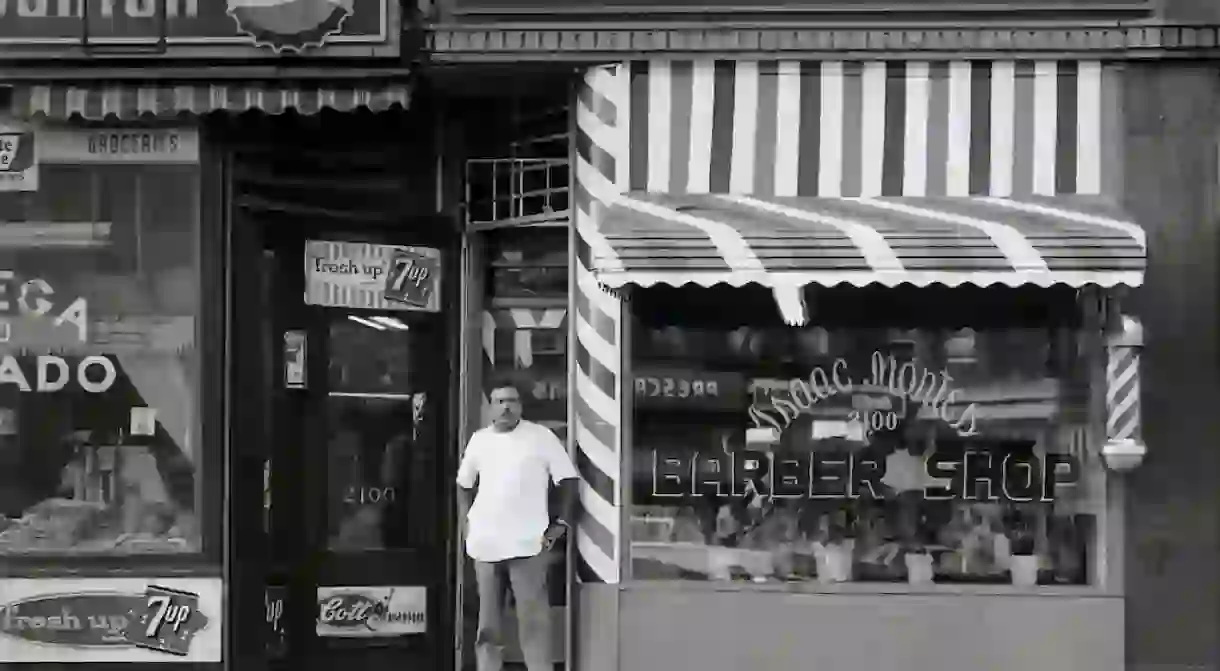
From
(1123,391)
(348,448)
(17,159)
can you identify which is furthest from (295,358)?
(1123,391)

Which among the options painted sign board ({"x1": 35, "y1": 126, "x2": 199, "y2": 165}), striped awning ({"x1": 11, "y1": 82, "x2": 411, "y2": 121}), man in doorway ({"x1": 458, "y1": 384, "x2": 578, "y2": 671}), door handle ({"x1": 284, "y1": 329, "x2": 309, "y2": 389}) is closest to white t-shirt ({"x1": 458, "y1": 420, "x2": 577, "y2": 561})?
man in doorway ({"x1": 458, "y1": 384, "x2": 578, "y2": 671})

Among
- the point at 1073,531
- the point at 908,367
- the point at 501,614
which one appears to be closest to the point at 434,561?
the point at 501,614

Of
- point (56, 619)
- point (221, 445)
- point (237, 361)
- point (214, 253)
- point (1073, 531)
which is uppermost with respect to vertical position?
point (214, 253)

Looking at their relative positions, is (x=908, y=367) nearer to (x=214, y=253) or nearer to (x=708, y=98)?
(x=708, y=98)

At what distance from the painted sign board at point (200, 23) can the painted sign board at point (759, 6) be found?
1.86 feet

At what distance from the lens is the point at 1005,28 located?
720 cm

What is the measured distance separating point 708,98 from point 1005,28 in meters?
1.66

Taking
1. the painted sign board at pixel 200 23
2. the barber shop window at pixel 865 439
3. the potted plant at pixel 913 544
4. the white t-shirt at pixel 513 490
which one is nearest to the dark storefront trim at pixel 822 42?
the painted sign board at pixel 200 23

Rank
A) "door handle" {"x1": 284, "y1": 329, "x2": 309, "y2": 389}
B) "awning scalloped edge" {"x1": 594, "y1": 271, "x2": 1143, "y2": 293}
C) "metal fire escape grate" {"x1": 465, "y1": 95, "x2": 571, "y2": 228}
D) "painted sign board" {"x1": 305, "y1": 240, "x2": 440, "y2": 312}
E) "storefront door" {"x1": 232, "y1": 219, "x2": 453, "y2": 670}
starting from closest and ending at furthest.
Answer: "awning scalloped edge" {"x1": 594, "y1": 271, "x2": 1143, "y2": 293}
"storefront door" {"x1": 232, "y1": 219, "x2": 453, "y2": 670}
"door handle" {"x1": 284, "y1": 329, "x2": 309, "y2": 389}
"painted sign board" {"x1": 305, "y1": 240, "x2": 440, "y2": 312}
"metal fire escape grate" {"x1": 465, "y1": 95, "x2": 571, "y2": 228}

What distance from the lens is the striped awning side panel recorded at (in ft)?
21.5

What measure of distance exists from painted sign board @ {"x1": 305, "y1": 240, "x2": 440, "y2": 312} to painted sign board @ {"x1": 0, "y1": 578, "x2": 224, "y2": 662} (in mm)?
1927

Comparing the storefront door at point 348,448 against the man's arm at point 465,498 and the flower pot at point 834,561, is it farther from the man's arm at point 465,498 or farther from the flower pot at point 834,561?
the flower pot at point 834,561

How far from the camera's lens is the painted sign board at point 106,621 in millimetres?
7328

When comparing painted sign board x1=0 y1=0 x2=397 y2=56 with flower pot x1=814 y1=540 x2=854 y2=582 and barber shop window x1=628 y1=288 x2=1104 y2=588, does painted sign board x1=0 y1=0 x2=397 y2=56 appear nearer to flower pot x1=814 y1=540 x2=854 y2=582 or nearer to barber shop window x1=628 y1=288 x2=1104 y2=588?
barber shop window x1=628 y1=288 x2=1104 y2=588
